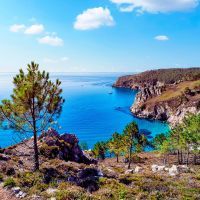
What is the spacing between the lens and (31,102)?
29719mm

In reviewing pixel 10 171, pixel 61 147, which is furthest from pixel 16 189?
pixel 61 147

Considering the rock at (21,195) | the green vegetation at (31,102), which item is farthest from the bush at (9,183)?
the green vegetation at (31,102)

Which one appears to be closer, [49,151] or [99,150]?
[49,151]

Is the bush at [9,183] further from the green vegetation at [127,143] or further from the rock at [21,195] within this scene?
the green vegetation at [127,143]

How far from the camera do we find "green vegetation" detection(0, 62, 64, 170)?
2895 cm

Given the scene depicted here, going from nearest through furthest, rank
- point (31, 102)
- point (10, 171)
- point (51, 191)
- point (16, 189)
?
1. point (51, 191)
2. point (16, 189)
3. point (10, 171)
4. point (31, 102)

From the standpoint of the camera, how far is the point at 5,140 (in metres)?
132

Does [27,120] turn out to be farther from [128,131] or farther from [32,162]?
[128,131]

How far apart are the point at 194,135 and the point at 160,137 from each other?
23932 millimetres

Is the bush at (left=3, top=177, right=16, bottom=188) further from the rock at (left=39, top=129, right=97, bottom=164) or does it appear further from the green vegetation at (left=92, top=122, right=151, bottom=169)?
the green vegetation at (left=92, top=122, right=151, bottom=169)

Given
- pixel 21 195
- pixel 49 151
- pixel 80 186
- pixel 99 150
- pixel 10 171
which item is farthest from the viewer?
pixel 99 150

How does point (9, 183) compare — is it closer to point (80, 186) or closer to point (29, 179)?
point (29, 179)

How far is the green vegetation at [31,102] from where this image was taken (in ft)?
95.0

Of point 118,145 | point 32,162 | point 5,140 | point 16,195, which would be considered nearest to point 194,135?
point 118,145
